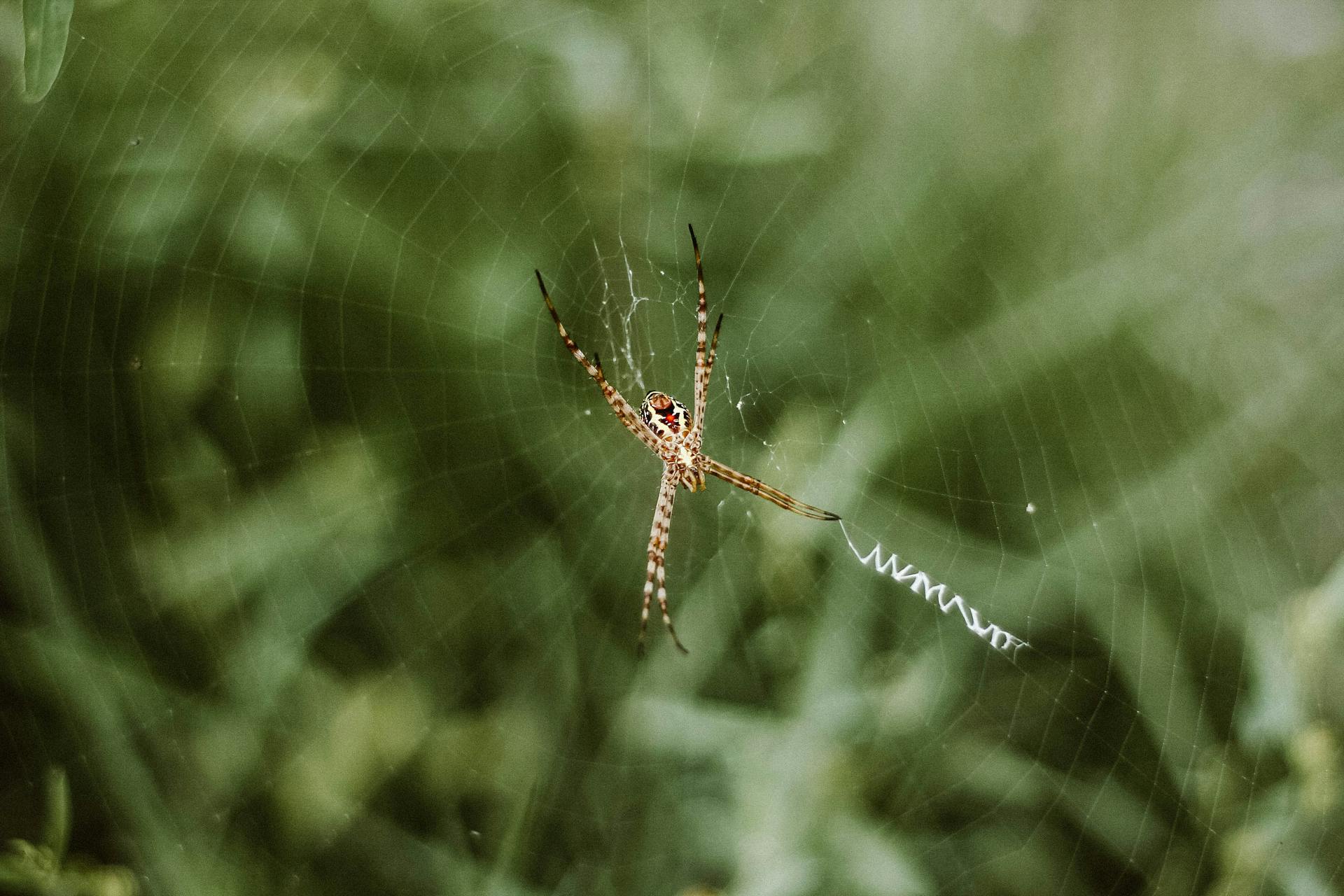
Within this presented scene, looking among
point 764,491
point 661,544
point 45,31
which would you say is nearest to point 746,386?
point 764,491

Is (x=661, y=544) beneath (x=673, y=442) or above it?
beneath

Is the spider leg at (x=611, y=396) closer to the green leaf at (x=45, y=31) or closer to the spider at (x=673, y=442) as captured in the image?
the spider at (x=673, y=442)

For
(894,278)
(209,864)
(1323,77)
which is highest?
(1323,77)

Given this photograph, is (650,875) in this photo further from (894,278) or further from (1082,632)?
(894,278)

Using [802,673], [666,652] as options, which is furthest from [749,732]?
[666,652]

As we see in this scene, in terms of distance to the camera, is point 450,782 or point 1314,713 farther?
point 450,782

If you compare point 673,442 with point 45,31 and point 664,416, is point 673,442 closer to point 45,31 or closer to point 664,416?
point 664,416
